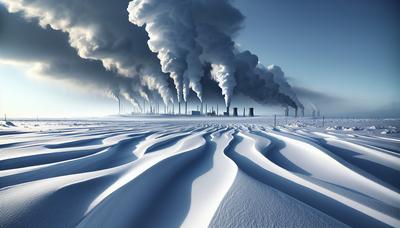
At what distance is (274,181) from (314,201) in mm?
475

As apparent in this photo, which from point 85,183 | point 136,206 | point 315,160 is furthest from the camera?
A: point 315,160

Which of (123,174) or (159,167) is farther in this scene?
(159,167)

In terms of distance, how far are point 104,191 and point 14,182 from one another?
2.84 feet

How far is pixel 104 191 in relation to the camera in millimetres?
1700

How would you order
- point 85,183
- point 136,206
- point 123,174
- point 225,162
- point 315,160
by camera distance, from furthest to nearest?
point 315,160 → point 225,162 → point 123,174 → point 85,183 → point 136,206

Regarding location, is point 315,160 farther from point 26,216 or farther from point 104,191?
point 26,216

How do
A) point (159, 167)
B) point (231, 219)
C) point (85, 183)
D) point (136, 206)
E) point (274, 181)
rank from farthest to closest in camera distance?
point (159, 167) → point (274, 181) → point (85, 183) → point (136, 206) → point (231, 219)

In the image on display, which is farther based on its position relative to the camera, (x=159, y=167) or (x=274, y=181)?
(x=159, y=167)

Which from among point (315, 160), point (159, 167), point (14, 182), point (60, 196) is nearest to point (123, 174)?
point (159, 167)

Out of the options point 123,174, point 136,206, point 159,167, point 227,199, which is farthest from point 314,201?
point 123,174

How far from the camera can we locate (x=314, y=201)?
1563mm

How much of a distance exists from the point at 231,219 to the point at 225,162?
4.96ft

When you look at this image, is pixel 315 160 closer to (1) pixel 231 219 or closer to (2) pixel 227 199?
(2) pixel 227 199

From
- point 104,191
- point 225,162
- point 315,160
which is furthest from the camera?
point 315,160
